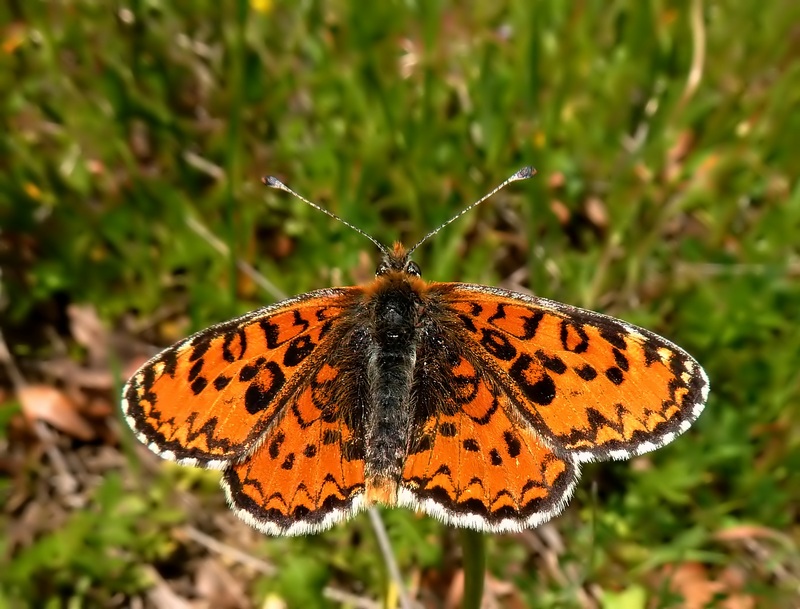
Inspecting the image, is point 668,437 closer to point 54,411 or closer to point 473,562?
point 473,562

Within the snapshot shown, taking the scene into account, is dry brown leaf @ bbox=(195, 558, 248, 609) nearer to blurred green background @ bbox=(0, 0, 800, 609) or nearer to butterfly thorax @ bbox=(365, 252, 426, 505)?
blurred green background @ bbox=(0, 0, 800, 609)

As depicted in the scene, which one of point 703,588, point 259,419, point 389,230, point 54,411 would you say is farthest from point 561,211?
point 54,411

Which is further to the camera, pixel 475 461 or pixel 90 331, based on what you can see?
pixel 90 331

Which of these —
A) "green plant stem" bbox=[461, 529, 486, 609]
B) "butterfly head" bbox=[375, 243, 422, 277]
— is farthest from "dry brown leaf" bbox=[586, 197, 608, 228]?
"green plant stem" bbox=[461, 529, 486, 609]

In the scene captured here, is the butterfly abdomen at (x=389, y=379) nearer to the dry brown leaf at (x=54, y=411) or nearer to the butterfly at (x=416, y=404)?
the butterfly at (x=416, y=404)

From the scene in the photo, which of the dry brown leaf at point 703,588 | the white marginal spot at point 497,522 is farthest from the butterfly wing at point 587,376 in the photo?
the dry brown leaf at point 703,588

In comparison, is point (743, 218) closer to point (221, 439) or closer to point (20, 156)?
point (221, 439)
